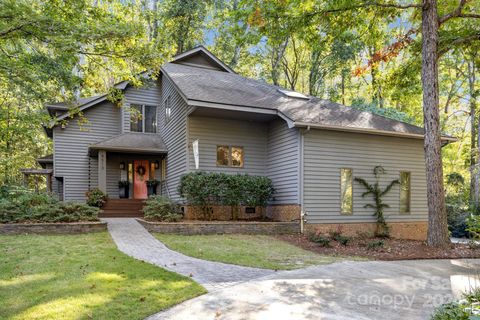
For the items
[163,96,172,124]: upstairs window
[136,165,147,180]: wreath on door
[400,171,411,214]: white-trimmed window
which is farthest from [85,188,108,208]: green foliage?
[400,171,411,214]: white-trimmed window

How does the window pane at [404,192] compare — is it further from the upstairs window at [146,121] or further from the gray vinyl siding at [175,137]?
the upstairs window at [146,121]

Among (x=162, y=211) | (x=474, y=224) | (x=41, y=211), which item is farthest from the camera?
(x=162, y=211)

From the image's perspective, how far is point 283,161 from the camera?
42.5ft

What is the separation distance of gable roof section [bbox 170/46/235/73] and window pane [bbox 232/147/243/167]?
638 centimetres

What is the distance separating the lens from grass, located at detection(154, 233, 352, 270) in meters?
7.38

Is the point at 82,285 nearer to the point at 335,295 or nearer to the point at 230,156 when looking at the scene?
the point at 335,295

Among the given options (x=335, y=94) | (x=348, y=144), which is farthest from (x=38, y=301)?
(x=335, y=94)

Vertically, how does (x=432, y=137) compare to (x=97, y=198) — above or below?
above

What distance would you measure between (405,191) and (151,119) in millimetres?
11973

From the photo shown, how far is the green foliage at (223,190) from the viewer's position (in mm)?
11866

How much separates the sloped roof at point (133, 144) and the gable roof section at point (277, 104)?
3.37 metres

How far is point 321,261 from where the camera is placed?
771cm

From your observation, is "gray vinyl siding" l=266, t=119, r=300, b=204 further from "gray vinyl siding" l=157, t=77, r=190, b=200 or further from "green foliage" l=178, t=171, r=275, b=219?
"gray vinyl siding" l=157, t=77, r=190, b=200

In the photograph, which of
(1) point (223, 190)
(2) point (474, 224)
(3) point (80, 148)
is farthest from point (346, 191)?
(3) point (80, 148)
